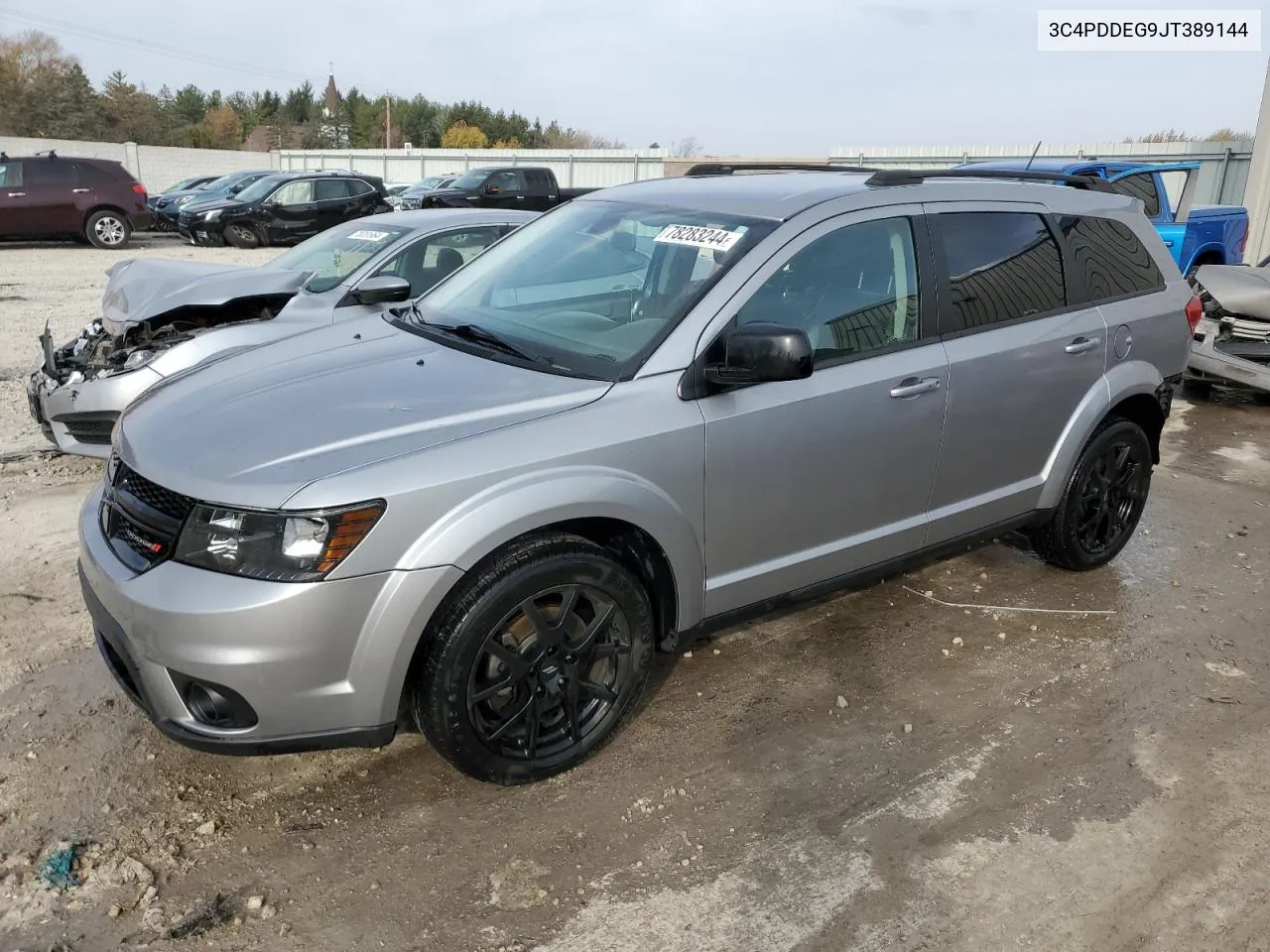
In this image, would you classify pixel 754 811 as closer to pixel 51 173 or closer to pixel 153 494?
pixel 153 494

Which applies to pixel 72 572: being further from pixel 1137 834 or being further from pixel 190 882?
pixel 1137 834

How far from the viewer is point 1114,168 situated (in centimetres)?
1107

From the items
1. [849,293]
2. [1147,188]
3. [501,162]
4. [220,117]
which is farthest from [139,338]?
[220,117]

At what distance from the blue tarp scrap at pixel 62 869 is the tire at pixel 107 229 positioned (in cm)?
1971

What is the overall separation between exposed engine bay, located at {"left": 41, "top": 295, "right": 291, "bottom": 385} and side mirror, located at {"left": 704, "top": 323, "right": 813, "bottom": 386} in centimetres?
385

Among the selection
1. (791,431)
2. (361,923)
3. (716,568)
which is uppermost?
(791,431)

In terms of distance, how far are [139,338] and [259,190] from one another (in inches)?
647

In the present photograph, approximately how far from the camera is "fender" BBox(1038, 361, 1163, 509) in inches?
171

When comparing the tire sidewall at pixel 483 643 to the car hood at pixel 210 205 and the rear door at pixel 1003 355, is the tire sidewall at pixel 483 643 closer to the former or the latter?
the rear door at pixel 1003 355

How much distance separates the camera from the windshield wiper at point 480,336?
3.31m

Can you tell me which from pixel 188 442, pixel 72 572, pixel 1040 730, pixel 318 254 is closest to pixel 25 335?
pixel 318 254

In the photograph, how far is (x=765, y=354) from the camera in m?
2.97

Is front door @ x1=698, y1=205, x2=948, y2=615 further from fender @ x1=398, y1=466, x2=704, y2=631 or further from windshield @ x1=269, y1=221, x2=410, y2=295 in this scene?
windshield @ x1=269, y1=221, x2=410, y2=295

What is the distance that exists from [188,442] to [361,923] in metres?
1.40
